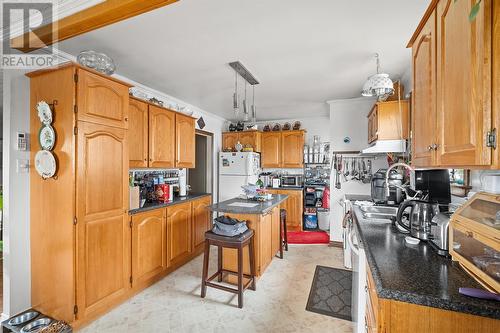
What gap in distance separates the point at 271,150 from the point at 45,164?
3962mm

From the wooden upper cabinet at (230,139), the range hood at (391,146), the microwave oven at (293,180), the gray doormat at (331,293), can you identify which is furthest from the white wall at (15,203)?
the microwave oven at (293,180)

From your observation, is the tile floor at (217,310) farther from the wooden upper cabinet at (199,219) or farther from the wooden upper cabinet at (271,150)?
the wooden upper cabinet at (271,150)

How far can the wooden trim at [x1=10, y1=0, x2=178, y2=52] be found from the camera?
1385mm

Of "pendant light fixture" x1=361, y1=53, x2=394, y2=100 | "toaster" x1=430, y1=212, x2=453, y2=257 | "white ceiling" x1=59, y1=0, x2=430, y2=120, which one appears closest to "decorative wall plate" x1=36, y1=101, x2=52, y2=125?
"white ceiling" x1=59, y1=0, x2=430, y2=120

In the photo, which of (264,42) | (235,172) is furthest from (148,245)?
(235,172)

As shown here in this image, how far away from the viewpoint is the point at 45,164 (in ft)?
6.11

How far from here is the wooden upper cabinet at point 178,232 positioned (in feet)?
9.23

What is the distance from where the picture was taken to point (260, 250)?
8.74 ft

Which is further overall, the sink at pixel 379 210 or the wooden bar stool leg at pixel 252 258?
the wooden bar stool leg at pixel 252 258

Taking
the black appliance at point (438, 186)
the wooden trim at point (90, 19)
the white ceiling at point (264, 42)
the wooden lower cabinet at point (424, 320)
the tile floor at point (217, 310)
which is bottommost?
the tile floor at point (217, 310)

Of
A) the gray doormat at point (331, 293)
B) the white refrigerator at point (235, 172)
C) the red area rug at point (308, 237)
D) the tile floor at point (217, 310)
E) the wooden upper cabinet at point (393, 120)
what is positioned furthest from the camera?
the white refrigerator at point (235, 172)

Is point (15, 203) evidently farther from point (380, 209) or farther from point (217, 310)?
point (380, 209)

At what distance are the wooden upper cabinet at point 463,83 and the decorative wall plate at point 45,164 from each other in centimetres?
255

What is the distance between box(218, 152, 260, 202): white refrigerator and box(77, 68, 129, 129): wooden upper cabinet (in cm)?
283
